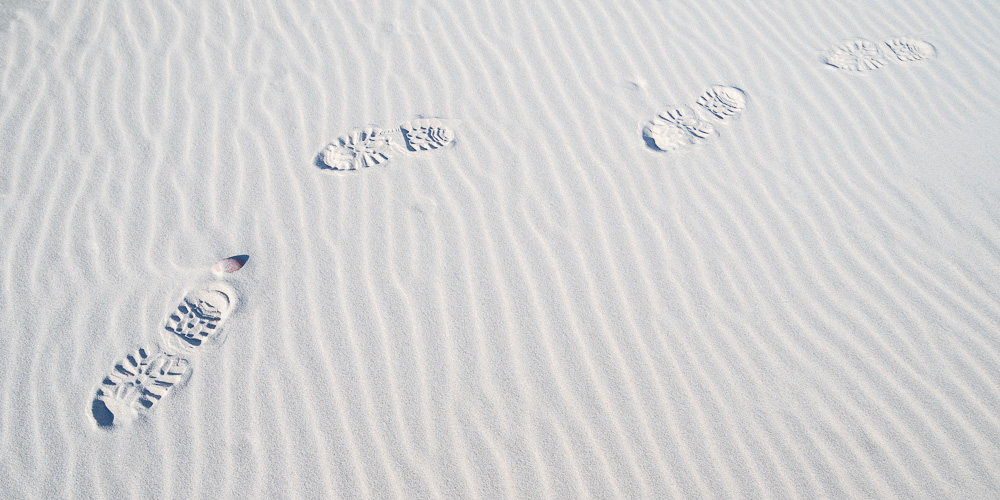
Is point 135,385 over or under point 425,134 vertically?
under

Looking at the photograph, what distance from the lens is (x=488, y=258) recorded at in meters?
2.78

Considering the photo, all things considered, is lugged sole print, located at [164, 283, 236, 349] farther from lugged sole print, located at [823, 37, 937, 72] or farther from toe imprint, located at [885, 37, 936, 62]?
toe imprint, located at [885, 37, 936, 62]

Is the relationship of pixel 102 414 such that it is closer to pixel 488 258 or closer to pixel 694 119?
pixel 488 258

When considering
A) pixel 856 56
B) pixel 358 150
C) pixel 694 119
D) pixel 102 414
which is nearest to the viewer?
pixel 102 414

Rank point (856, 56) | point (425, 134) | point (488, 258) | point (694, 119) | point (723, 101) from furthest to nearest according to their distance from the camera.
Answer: point (856, 56) < point (723, 101) < point (694, 119) < point (425, 134) < point (488, 258)

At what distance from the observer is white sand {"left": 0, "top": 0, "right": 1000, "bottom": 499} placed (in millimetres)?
2223

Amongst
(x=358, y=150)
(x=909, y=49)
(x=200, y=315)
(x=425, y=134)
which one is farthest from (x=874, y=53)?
(x=200, y=315)

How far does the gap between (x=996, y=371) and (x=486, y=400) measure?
2.18 m

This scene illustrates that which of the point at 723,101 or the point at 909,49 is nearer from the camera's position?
the point at 723,101

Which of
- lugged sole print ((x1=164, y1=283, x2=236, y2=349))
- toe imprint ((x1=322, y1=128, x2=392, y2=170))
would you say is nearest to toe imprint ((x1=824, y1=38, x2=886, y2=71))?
toe imprint ((x1=322, y1=128, x2=392, y2=170))

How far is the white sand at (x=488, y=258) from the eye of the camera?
87.5 inches

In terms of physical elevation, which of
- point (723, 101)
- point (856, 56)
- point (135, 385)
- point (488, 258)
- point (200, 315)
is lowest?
point (135, 385)

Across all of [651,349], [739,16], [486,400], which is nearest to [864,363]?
[651,349]

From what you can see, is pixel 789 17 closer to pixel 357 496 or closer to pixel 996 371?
pixel 996 371
